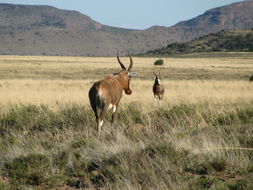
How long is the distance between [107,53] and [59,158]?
581ft

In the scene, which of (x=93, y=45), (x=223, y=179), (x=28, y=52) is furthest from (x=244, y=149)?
(x=93, y=45)

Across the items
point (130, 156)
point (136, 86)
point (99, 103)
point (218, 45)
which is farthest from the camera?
point (218, 45)

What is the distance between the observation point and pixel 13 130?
11.6 meters

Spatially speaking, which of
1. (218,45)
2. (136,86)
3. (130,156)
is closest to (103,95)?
(130,156)

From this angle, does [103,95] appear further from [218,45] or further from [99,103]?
[218,45]

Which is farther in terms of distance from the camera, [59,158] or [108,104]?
[108,104]

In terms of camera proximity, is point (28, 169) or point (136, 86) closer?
point (28, 169)

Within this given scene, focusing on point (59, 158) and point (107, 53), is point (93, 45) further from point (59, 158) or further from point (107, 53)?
point (59, 158)

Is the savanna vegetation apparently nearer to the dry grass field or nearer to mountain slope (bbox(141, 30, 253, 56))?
the dry grass field

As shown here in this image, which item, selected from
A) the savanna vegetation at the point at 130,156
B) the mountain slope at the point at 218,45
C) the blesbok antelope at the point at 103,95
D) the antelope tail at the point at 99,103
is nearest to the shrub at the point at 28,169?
the savanna vegetation at the point at 130,156

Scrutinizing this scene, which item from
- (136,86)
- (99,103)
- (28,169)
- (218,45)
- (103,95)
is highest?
(103,95)

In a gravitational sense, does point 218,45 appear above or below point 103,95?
below

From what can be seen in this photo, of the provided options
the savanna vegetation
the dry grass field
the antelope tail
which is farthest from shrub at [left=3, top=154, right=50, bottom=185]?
the dry grass field

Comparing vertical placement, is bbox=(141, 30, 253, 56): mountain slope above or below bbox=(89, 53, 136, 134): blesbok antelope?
below
